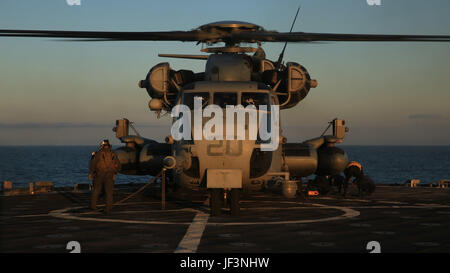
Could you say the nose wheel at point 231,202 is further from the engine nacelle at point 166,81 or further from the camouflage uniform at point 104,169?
the engine nacelle at point 166,81

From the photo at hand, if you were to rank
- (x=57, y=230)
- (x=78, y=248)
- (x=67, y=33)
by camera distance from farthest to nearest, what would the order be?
(x=67, y=33), (x=57, y=230), (x=78, y=248)

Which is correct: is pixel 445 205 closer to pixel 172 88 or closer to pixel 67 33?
pixel 172 88

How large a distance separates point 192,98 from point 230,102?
3.83 feet

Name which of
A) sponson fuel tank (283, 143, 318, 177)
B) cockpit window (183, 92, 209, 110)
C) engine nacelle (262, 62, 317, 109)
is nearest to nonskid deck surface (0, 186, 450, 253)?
sponson fuel tank (283, 143, 318, 177)

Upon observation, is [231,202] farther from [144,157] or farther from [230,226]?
[144,157]

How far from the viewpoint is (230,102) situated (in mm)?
16766

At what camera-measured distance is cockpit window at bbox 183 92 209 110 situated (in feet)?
55.3

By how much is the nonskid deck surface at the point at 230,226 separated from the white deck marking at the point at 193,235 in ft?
0.06

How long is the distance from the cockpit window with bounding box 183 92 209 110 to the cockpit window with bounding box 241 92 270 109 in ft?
3.51

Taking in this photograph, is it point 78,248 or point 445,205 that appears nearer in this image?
point 78,248

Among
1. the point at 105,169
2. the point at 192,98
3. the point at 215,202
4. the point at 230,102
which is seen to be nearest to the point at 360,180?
the point at 230,102

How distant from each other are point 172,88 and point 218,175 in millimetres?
6049

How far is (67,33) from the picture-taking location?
13.8 meters
